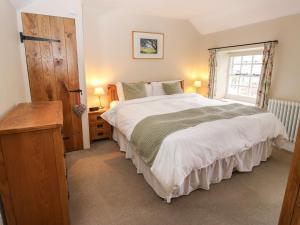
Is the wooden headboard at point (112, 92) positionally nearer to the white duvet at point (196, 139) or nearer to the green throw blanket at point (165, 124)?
the white duvet at point (196, 139)

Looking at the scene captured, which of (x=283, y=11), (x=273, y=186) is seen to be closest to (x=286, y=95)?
(x=283, y=11)

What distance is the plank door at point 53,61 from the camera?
2.53m

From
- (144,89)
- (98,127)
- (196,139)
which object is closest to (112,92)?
(144,89)

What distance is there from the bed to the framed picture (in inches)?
58.0

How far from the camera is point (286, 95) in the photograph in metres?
3.08

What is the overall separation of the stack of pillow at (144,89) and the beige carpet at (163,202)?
1.31 m

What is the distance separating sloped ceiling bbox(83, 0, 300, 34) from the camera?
2.94 m

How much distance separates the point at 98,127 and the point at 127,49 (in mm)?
1652

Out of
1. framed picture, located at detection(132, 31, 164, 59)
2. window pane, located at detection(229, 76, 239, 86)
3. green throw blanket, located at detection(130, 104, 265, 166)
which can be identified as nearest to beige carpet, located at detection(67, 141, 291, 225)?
green throw blanket, located at detection(130, 104, 265, 166)

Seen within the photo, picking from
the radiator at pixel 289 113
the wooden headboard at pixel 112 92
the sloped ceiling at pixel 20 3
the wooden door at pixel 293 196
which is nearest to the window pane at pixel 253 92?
the radiator at pixel 289 113

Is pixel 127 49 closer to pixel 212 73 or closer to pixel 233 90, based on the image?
pixel 212 73

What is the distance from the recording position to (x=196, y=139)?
188cm

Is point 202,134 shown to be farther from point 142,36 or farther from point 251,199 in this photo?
point 142,36

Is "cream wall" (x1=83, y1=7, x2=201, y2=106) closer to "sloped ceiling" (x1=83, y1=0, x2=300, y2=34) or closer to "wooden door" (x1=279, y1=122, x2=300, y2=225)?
"sloped ceiling" (x1=83, y1=0, x2=300, y2=34)
